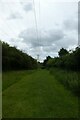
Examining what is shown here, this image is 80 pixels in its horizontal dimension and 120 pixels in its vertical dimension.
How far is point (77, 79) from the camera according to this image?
1197 centimetres

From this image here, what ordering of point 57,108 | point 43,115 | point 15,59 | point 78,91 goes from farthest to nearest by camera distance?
point 15,59 < point 78,91 < point 57,108 < point 43,115

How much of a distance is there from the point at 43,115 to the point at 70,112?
103 cm

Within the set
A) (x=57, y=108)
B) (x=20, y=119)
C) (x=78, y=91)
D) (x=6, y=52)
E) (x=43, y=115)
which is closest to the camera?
(x=20, y=119)

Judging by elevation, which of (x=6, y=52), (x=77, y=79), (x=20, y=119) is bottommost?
(x=20, y=119)

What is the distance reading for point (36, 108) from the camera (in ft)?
25.1

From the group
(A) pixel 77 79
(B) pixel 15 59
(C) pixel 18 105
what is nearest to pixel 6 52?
(B) pixel 15 59

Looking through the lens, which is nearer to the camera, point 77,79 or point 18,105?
point 18,105

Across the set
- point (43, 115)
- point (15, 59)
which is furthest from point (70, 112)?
point (15, 59)

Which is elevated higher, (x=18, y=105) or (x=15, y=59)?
(x=15, y=59)

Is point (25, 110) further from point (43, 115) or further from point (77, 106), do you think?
point (77, 106)

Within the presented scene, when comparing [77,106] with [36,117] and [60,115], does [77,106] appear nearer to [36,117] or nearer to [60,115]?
[60,115]

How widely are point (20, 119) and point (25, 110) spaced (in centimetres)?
118

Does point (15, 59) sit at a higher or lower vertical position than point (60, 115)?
higher

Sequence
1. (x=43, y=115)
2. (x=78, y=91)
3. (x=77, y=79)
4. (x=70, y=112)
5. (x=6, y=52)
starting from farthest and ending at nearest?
(x=6, y=52) < (x=77, y=79) < (x=78, y=91) < (x=70, y=112) < (x=43, y=115)
